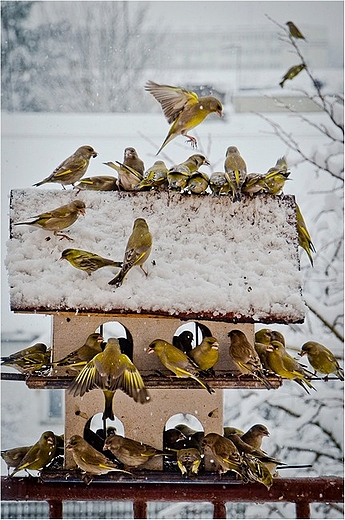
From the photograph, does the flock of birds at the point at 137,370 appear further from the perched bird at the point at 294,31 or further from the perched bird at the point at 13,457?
the perched bird at the point at 294,31

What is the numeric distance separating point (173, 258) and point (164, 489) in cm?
57

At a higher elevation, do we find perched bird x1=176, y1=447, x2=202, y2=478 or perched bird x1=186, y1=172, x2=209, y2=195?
perched bird x1=186, y1=172, x2=209, y2=195

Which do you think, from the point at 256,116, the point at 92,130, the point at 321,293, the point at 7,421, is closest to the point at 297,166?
the point at 256,116

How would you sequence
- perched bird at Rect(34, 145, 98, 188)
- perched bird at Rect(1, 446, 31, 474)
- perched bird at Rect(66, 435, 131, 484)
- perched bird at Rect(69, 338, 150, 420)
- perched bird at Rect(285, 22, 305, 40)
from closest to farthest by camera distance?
perched bird at Rect(69, 338, 150, 420) → perched bird at Rect(66, 435, 131, 484) → perched bird at Rect(1, 446, 31, 474) → perched bird at Rect(34, 145, 98, 188) → perched bird at Rect(285, 22, 305, 40)

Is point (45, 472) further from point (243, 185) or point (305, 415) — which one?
point (305, 415)

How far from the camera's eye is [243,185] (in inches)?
71.9

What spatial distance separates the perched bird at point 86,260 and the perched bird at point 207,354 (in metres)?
0.29

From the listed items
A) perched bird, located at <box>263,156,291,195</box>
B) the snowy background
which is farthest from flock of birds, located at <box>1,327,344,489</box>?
the snowy background

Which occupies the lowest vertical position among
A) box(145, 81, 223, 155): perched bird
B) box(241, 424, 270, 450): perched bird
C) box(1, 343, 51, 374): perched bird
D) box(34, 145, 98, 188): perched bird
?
box(241, 424, 270, 450): perched bird

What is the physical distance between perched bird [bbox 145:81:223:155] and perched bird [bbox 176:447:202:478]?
0.89 meters

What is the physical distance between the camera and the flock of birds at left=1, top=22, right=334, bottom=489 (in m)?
1.59

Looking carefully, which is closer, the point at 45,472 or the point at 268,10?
the point at 45,472

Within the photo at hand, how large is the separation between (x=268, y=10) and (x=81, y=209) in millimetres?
3185

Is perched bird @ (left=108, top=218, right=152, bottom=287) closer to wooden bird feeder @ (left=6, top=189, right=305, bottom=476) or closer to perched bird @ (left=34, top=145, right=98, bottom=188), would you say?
wooden bird feeder @ (left=6, top=189, right=305, bottom=476)
